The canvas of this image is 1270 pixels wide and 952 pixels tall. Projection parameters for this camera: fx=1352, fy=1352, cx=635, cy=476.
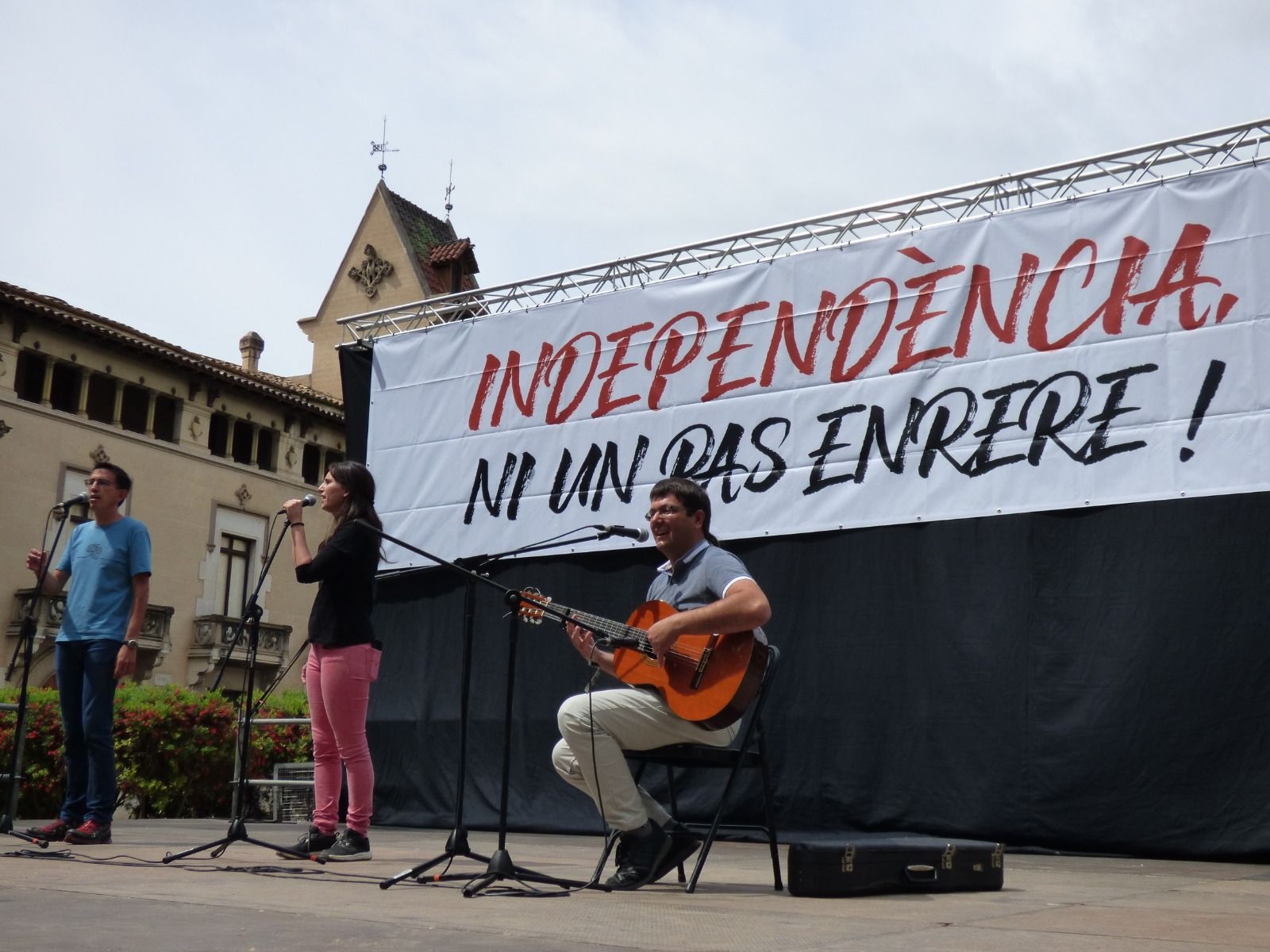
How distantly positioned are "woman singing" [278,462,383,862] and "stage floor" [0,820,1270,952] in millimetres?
186

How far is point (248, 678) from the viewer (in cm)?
498

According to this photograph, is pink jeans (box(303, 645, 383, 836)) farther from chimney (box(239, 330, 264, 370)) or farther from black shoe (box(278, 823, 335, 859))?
chimney (box(239, 330, 264, 370))

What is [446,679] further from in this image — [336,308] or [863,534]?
[336,308]

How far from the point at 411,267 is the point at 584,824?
28.9 m

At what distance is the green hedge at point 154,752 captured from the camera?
9.40m

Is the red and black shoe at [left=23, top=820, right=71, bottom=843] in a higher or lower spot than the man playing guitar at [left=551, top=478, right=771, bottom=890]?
lower

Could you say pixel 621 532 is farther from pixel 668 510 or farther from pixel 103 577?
pixel 103 577

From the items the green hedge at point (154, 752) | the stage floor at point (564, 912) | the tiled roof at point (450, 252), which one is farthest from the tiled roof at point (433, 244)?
the stage floor at point (564, 912)

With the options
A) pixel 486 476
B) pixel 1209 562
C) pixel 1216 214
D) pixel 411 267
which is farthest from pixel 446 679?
pixel 411 267

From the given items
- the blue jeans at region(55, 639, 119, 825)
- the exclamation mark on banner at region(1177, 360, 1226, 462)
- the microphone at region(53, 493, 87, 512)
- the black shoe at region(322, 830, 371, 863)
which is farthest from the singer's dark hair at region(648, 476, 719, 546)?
the exclamation mark on banner at region(1177, 360, 1226, 462)

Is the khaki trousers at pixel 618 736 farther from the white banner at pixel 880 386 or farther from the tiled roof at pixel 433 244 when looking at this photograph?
the tiled roof at pixel 433 244

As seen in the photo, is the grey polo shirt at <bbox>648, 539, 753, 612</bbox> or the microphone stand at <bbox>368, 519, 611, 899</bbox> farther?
the grey polo shirt at <bbox>648, 539, 753, 612</bbox>

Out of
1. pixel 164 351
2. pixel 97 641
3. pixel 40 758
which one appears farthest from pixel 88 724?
pixel 164 351

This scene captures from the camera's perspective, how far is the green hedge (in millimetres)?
9398
